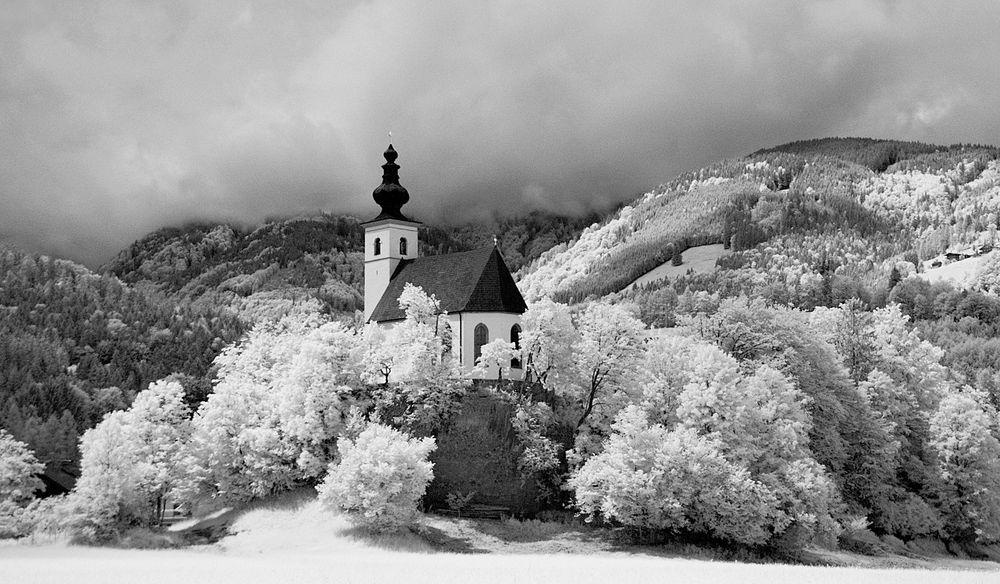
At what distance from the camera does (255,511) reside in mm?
73938

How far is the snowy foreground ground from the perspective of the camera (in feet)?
150

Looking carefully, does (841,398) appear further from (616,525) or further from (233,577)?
(233,577)

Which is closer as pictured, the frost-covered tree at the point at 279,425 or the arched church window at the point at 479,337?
the frost-covered tree at the point at 279,425

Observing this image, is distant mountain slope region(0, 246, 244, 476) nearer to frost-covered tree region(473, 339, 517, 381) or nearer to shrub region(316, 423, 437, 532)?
frost-covered tree region(473, 339, 517, 381)

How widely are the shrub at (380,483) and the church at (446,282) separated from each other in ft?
48.9

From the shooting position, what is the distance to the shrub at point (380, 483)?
2552 inches

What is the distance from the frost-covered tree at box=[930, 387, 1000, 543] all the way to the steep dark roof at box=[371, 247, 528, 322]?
1324 inches

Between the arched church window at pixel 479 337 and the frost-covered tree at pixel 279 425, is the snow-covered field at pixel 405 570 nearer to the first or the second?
the frost-covered tree at pixel 279 425

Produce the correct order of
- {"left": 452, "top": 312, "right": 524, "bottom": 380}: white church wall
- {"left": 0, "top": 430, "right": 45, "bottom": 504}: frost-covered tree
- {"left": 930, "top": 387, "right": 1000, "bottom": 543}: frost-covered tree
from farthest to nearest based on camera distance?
{"left": 452, "top": 312, "right": 524, "bottom": 380}: white church wall < {"left": 930, "top": 387, "right": 1000, "bottom": 543}: frost-covered tree < {"left": 0, "top": 430, "right": 45, "bottom": 504}: frost-covered tree

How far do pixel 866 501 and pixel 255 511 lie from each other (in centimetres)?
4411

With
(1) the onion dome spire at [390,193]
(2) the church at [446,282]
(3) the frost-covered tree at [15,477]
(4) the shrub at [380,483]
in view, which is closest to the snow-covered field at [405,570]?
(4) the shrub at [380,483]

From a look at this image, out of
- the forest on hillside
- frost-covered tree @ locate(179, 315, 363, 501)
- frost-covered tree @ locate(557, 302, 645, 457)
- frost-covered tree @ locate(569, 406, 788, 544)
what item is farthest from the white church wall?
frost-covered tree @ locate(569, 406, 788, 544)

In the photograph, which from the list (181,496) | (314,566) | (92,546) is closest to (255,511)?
(181,496)

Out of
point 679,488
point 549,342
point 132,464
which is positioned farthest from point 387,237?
point 679,488
